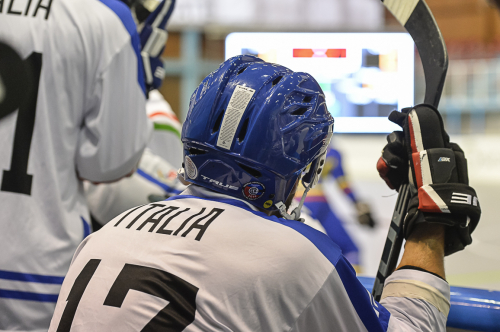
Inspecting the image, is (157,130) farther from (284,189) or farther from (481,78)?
(481,78)

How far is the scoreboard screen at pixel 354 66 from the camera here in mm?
6344

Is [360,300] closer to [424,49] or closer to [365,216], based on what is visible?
[424,49]

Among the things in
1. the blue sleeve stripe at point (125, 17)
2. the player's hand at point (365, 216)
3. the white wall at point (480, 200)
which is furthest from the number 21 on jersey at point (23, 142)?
the white wall at point (480, 200)

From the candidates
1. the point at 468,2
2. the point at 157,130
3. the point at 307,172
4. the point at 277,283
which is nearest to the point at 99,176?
the point at 307,172

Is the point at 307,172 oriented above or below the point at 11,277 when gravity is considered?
above

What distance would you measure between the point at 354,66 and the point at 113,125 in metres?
5.13

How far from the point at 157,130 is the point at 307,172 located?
1.92m

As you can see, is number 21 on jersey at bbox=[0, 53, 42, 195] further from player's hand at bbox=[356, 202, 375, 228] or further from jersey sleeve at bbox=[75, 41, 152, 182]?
player's hand at bbox=[356, 202, 375, 228]

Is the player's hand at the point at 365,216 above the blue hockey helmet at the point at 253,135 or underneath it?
underneath

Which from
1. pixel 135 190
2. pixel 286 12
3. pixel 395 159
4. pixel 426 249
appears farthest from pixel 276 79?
pixel 286 12

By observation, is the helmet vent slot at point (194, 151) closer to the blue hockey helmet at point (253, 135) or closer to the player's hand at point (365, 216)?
the blue hockey helmet at point (253, 135)

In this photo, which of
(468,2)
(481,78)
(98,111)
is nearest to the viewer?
(98,111)

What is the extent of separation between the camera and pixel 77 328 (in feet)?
2.91

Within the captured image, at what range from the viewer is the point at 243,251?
2.92 ft
